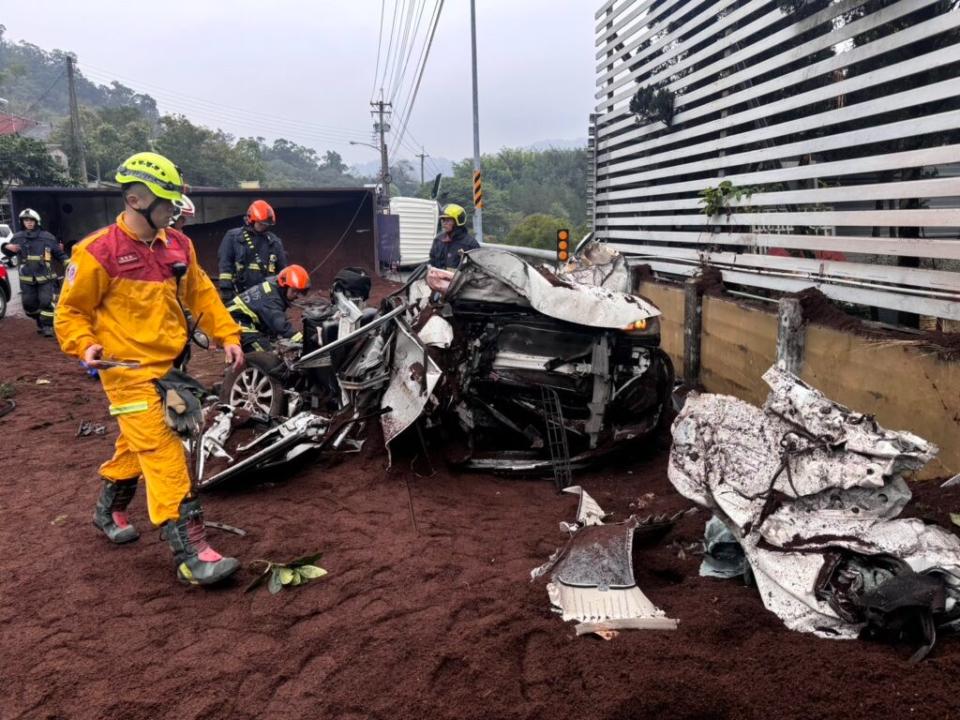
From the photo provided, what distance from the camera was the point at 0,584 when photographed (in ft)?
11.0

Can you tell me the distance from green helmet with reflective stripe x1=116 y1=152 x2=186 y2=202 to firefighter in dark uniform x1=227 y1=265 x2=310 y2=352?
2.63m

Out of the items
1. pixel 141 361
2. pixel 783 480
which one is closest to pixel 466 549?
pixel 783 480

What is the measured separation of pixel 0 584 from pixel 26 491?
1.46 metres

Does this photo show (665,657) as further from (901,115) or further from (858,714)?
(901,115)

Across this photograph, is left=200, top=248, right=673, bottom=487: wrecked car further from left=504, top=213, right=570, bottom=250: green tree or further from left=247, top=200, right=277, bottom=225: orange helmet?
left=504, top=213, right=570, bottom=250: green tree

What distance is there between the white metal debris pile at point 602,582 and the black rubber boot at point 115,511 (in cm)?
226

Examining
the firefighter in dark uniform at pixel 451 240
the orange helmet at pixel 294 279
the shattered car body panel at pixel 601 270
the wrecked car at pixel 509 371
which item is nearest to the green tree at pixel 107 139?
the firefighter in dark uniform at pixel 451 240

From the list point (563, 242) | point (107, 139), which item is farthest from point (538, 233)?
point (107, 139)

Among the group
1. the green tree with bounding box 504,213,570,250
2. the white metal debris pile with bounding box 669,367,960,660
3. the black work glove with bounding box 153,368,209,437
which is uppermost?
the green tree with bounding box 504,213,570,250

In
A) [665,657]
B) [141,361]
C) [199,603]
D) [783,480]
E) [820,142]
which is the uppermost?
[820,142]

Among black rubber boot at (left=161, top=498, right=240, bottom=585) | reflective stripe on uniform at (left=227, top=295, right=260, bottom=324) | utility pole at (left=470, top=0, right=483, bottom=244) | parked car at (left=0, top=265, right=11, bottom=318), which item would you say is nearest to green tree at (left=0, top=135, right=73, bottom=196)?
parked car at (left=0, top=265, right=11, bottom=318)

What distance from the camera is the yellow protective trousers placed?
329 centimetres

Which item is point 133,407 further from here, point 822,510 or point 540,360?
point 822,510

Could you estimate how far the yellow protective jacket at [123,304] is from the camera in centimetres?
323
